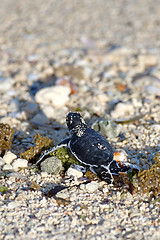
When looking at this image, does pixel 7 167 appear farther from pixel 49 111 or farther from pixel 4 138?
pixel 49 111

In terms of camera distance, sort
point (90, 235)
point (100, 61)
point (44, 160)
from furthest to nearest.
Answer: point (100, 61) → point (44, 160) → point (90, 235)

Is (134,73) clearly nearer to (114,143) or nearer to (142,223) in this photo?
(114,143)

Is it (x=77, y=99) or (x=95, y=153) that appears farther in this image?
(x=77, y=99)

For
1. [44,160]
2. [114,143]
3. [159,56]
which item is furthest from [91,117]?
[159,56]

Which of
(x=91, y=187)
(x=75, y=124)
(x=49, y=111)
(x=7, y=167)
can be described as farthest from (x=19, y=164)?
(x=49, y=111)

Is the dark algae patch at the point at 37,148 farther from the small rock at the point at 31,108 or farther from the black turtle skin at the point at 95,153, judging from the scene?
the small rock at the point at 31,108

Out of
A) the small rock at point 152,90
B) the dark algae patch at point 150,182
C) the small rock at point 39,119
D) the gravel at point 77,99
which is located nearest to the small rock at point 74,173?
the gravel at point 77,99
